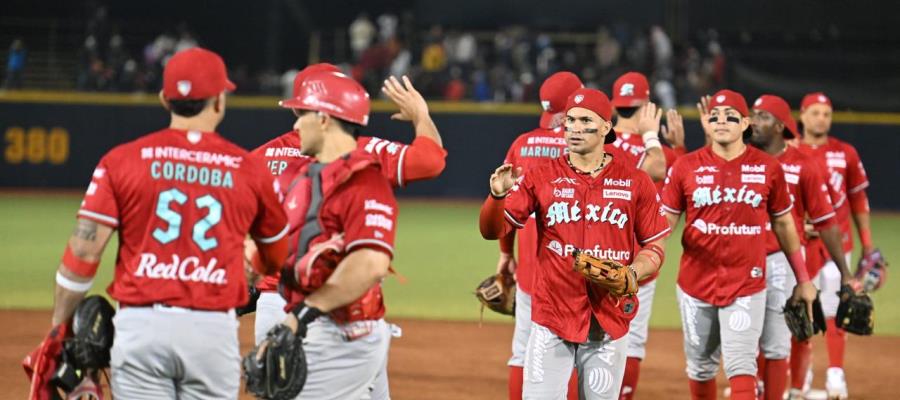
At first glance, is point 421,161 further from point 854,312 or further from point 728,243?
point 854,312

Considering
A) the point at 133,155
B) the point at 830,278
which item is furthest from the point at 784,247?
the point at 133,155

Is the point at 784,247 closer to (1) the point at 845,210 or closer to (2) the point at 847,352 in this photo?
(1) the point at 845,210

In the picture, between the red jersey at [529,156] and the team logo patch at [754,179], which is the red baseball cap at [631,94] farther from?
the team logo patch at [754,179]

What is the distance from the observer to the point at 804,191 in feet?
28.8

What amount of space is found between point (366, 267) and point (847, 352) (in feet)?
27.0

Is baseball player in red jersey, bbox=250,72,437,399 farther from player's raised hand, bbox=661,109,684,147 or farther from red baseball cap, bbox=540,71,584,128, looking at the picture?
player's raised hand, bbox=661,109,684,147

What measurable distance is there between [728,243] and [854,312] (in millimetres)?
1623

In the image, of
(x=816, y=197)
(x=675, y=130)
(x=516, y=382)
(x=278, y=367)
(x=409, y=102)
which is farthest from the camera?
(x=675, y=130)

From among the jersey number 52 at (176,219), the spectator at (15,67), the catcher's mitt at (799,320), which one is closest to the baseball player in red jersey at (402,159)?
the jersey number 52 at (176,219)

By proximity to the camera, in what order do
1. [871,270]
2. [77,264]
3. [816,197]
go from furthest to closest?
1. [871,270]
2. [816,197]
3. [77,264]

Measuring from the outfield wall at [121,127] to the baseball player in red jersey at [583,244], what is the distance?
19700mm

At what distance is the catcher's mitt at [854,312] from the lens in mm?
9000

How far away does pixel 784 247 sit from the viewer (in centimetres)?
802

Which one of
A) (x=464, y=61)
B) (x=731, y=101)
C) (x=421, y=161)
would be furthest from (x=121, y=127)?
(x=421, y=161)
